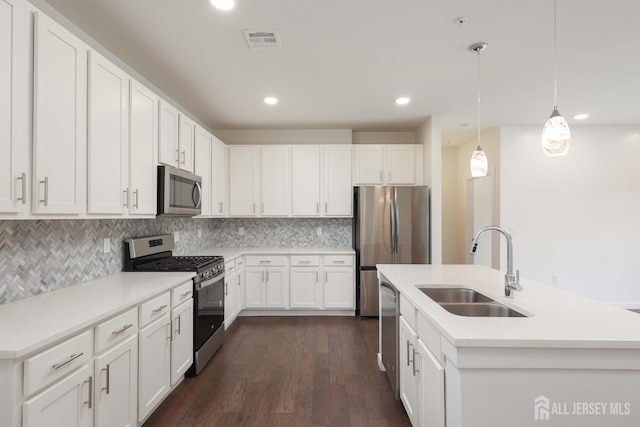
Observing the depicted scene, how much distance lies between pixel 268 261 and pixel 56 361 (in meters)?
2.95

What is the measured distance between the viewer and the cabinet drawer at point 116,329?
1521 mm

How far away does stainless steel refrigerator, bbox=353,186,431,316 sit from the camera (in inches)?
161

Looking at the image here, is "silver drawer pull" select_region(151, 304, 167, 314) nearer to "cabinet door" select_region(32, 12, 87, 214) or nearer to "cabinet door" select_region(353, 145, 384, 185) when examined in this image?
"cabinet door" select_region(32, 12, 87, 214)

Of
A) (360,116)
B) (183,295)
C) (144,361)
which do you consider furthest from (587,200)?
(144,361)

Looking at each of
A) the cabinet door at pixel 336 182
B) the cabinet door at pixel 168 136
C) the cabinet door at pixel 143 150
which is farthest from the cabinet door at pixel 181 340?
the cabinet door at pixel 336 182

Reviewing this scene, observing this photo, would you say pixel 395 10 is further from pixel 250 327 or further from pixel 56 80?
pixel 250 327

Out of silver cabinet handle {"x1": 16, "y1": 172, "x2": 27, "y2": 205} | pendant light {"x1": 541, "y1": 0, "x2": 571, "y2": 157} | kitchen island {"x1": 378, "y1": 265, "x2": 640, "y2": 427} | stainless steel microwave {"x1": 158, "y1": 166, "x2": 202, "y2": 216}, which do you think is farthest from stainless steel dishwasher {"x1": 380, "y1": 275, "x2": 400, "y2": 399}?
silver cabinet handle {"x1": 16, "y1": 172, "x2": 27, "y2": 205}

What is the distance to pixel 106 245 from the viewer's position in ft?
7.97

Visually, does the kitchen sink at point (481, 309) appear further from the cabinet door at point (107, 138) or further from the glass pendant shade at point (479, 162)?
the cabinet door at point (107, 138)

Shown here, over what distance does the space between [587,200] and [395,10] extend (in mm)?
4399

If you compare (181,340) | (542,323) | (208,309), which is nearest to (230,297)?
(208,309)

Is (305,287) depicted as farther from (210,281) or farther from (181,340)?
(181,340)

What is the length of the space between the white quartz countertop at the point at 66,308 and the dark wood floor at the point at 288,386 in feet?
2.91

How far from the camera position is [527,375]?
1.18 m
